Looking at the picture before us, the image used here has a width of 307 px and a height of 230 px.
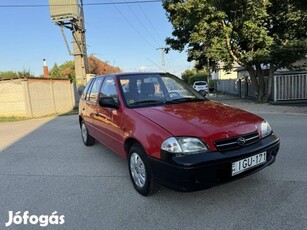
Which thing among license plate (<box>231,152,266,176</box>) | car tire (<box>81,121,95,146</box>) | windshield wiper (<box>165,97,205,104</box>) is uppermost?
windshield wiper (<box>165,97,205,104</box>)

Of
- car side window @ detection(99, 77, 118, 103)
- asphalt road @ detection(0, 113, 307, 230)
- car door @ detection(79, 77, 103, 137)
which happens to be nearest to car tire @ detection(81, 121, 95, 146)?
car door @ detection(79, 77, 103, 137)

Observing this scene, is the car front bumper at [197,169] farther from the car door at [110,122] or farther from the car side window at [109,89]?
the car side window at [109,89]

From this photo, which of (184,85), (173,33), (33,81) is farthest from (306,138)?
(33,81)

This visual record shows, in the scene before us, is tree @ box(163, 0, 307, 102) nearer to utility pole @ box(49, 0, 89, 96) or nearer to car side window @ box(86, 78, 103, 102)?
utility pole @ box(49, 0, 89, 96)

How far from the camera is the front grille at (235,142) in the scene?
9.97ft

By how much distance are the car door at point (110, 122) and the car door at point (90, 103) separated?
25cm

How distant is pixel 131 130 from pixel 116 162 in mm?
1691

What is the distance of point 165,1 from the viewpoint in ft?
50.1

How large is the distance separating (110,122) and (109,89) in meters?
0.63

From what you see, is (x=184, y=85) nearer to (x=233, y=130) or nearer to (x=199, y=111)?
(x=199, y=111)

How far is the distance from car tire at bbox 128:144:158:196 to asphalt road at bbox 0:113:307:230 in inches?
4.8

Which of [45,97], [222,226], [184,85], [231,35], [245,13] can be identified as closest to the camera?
[222,226]

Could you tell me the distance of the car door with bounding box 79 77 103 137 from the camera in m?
5.31

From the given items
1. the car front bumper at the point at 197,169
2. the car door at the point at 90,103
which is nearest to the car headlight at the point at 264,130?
the car front bumper at the point at 197,169
